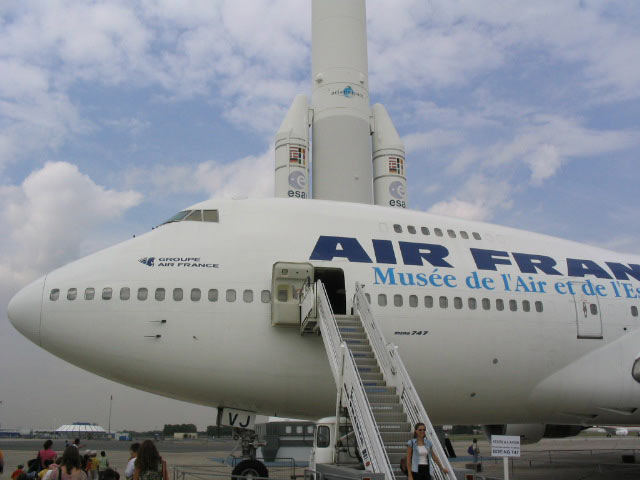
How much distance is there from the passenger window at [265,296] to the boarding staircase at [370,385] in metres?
0.76

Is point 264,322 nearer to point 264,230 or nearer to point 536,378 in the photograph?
point 264,230

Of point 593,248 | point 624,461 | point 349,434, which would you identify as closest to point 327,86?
point 593,248

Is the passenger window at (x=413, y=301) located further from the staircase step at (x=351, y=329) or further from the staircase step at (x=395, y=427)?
the staircase step at (x=395, y=427)

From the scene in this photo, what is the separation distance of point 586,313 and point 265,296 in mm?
7923

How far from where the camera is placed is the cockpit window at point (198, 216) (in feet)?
45.0

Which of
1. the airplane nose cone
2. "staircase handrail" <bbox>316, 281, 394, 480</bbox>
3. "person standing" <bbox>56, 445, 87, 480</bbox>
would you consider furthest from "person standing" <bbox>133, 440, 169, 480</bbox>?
the airplane nose cone

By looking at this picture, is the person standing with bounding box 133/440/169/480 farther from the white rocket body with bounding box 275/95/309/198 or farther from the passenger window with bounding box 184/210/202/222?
the white rocket body with bounding box 275/95/309/198

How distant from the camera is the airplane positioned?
12.2 metres

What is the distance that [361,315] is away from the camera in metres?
12.4

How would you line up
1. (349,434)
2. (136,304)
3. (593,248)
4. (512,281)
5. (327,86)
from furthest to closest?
(327,86)
(593,248)
(512,281)
(136,304)
(349,434)

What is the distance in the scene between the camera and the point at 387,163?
118ft

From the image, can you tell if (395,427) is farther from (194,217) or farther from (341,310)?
(194,217)

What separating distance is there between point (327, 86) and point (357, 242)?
23170mm

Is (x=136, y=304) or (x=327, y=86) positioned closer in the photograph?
(x=136, y=304)
